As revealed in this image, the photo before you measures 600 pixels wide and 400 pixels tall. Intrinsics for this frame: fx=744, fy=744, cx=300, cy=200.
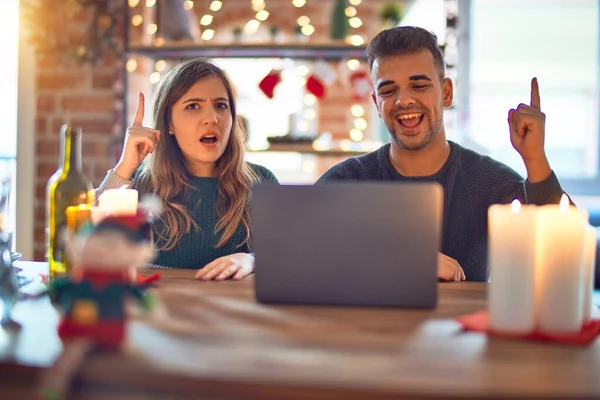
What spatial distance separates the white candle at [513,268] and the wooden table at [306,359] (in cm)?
4

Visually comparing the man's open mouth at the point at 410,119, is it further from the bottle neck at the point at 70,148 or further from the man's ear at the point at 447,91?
the bottle neck at the point at 70,148

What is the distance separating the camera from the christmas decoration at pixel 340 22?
3.35 m

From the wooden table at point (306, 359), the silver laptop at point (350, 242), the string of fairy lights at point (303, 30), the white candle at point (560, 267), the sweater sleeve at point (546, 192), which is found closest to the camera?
the wooden table at point (306, 359)

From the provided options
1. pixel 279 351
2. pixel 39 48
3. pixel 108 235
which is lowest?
pixel 279 351

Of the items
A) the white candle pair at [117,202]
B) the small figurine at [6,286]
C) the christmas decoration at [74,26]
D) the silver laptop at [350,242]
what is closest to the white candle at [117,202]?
the white candle pair at [117,202]

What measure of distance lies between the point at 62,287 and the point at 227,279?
628mm

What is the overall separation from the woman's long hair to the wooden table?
2.81ft

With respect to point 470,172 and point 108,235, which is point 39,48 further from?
point 108,235

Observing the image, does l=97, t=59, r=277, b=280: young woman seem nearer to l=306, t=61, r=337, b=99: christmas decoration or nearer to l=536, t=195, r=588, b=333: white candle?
l=536, t=195, r=588, b=333: white candle

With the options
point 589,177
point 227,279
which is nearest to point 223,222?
point 227,279

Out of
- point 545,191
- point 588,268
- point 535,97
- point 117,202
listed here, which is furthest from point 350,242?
point 535,97

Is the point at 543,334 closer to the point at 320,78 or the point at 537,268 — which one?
the point at 537,268

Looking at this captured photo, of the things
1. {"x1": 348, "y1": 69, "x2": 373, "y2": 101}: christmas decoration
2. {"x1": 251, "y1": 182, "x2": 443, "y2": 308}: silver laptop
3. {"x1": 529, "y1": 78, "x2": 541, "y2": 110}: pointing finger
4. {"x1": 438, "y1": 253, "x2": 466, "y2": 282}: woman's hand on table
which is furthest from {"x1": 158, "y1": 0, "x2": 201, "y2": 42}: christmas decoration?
{"x1": 251, "y1": 182, "x2": 443, "y2": 308}: silver laptop

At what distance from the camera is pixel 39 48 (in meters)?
3.42
